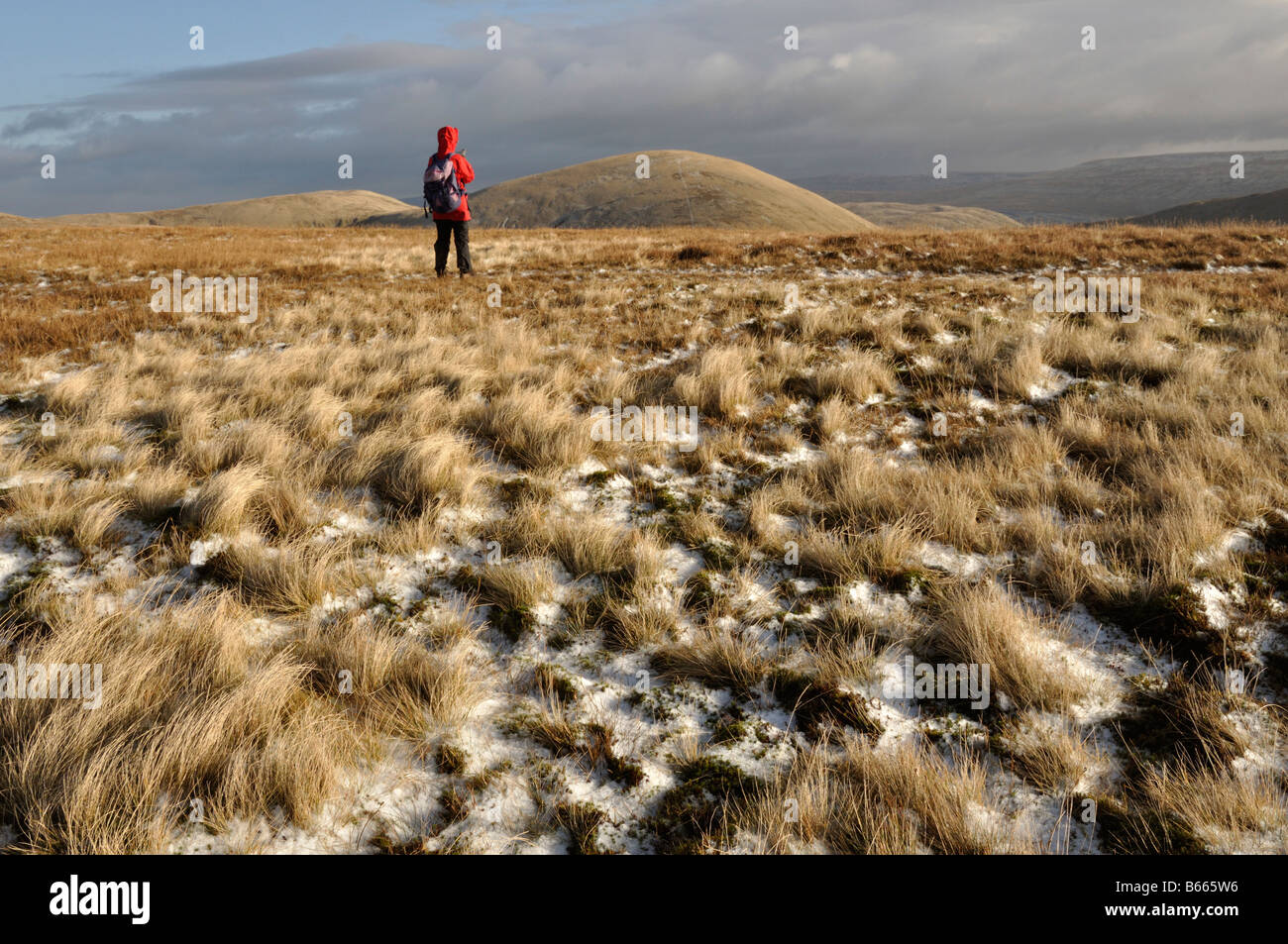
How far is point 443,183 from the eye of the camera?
1275 centimetres

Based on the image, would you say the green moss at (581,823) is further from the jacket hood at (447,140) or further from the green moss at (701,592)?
the jacket hood at (447,140)

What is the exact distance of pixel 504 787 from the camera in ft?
8.30

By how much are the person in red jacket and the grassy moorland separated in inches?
240

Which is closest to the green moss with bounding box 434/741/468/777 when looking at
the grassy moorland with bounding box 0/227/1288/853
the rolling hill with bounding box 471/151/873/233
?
the grassy moorland with bounding box 0/227/1288/853

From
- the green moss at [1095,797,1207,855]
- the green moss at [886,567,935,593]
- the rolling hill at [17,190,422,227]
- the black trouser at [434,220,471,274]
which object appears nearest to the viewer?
the green moss at [1095,797,1207,855]

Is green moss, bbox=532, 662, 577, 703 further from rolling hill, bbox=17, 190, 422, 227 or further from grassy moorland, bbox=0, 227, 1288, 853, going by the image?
rolling hill, bbox=17, 190, 422, 227

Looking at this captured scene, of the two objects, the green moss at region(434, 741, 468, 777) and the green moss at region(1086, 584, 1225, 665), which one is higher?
the green moss at region(1086, 584, 1225, 665)

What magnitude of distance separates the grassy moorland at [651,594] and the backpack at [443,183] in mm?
5746

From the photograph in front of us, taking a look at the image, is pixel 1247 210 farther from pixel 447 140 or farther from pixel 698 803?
pixel 698 803

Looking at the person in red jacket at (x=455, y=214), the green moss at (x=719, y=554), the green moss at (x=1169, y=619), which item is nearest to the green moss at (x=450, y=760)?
the green moss at (x=719, y=554)

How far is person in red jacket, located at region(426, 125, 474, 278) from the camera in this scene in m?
12.8

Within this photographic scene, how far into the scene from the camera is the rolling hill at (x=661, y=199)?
99.5 m
